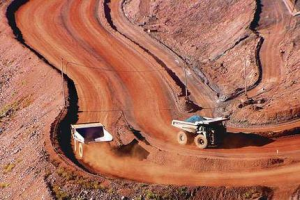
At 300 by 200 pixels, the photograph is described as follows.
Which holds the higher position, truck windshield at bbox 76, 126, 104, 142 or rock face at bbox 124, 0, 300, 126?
rock face at bbox 124, 0, 300, 126

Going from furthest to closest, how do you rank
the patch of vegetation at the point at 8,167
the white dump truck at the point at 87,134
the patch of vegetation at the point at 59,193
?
1. the patch of vegetation at the point at 8,167
2. the white dump truck at the point at 87,134
3. the patch of vegetation at the point at 59,193

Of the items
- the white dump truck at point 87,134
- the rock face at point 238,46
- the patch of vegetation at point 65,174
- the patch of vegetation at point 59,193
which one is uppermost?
the rock face at point 238,46

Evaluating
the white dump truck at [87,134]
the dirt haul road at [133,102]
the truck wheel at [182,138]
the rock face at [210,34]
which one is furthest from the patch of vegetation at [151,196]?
the rock face at [210,34]

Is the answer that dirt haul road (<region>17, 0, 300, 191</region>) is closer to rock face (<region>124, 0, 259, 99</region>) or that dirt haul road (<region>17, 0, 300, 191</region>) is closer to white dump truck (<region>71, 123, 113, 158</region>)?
white dump truck (<region>71, 123, 113, 158</region>)

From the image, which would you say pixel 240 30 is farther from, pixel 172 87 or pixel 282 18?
pixel 172 87

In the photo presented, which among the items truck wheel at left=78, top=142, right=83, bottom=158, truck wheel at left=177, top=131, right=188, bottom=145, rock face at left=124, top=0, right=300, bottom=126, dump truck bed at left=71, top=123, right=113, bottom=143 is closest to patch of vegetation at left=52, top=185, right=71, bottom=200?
truck wheel at left=78, top=142, right=83, bottom=158

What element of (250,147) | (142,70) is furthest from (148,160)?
(142,70)

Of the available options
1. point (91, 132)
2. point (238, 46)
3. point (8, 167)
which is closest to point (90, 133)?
point (91, 132)

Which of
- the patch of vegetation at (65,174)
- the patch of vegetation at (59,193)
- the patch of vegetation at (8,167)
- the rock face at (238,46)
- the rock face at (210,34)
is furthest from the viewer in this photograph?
the rock face at (210,34)

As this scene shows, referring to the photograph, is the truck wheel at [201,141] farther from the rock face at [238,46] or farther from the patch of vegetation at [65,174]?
the patch of vegetation at [65,174]
